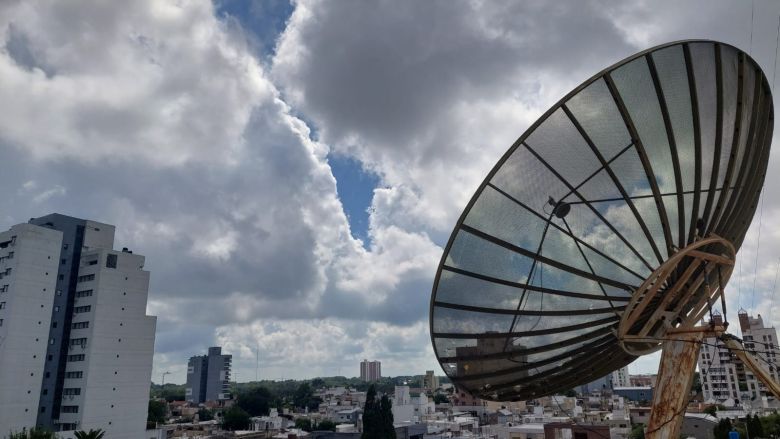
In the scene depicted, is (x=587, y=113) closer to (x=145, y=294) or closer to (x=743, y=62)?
(x=743, y=62)

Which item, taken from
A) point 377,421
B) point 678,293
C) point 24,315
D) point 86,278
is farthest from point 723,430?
point 24,315

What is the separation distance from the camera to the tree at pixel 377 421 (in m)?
50.1

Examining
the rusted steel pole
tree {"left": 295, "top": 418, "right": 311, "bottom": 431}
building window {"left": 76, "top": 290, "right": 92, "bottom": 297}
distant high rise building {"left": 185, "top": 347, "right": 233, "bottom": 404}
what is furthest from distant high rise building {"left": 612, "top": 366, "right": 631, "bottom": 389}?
the rusted steel pole

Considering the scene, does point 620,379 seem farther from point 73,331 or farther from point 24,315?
point 24,315

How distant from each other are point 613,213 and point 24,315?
48950mm

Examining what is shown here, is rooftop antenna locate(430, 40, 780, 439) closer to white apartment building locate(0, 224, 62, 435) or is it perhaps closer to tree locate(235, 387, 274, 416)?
white apartment building locate(0, 224, 62, 435)

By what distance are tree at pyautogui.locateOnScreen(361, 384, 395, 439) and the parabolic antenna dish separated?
41.5 m

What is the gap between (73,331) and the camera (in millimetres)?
48781

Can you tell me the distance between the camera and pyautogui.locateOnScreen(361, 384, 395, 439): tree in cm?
5006

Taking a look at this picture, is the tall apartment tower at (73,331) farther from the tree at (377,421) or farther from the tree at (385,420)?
the tree at (385,420)

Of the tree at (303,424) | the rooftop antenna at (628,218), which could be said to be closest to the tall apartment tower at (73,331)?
the tree at (303,424)

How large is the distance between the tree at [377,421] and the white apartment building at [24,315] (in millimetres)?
27639

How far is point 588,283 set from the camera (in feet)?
36.4

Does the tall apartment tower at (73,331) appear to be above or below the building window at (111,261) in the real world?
below
